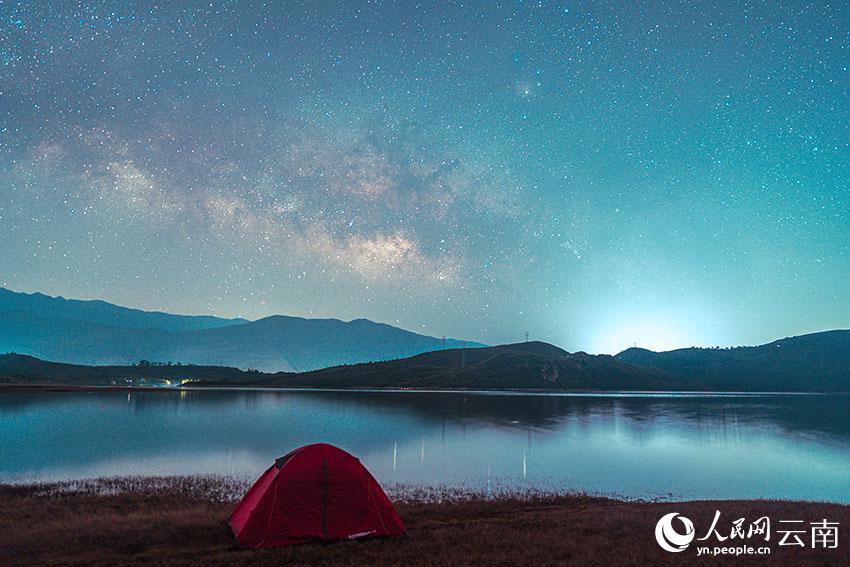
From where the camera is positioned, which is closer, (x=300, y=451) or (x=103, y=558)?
(x=103, y=558)

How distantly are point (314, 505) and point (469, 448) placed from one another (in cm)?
3317

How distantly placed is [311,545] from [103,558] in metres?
5.49

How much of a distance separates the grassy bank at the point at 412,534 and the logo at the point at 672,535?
0.30m

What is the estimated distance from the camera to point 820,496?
102 ft

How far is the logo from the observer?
49.1 feet

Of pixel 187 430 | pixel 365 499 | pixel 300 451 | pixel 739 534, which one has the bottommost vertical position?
pixel 187 430

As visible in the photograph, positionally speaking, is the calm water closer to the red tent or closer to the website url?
the red tent

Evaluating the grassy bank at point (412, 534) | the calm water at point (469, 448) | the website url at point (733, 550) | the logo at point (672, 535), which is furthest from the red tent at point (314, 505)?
the calm water at point (469, 448)

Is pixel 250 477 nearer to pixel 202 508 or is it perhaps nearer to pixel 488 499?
pixel 202 508

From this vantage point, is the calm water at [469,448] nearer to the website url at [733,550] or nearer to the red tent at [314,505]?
the red tent at [314,505]

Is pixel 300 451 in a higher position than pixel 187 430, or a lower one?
higher

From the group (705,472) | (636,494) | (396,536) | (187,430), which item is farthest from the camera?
(187,430)

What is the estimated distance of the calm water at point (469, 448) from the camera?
110ft

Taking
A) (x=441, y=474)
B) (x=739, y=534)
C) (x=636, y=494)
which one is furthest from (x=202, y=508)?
(x=636, y=494)
